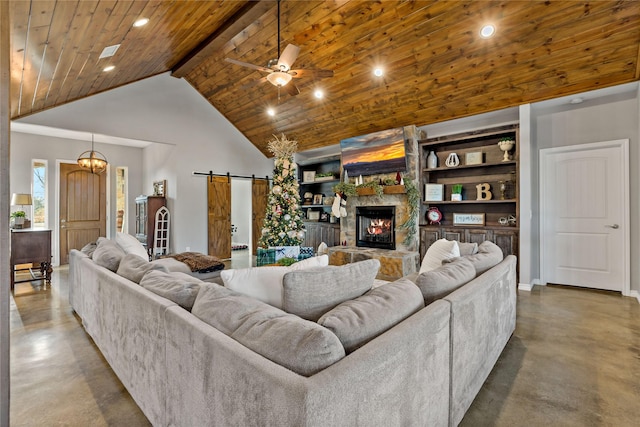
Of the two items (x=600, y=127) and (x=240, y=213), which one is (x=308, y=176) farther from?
(x=600, y=127)

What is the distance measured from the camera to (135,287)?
1785 millimetres

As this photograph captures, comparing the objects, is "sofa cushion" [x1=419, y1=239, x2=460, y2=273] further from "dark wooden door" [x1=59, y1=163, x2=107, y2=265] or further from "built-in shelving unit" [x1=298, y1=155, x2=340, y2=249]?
"dark wooden door" [x1=59, y1=163, x2=107, y2=265]

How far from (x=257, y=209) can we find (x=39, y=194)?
4.66 metres

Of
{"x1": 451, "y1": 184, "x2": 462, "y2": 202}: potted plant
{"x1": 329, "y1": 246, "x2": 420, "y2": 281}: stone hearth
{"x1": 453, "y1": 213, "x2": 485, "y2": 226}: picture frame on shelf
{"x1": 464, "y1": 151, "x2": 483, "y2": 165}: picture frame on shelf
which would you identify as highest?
{"x1": 464, "y1": 151, "x2": 483, "y2": 165}: picture frame on shelf

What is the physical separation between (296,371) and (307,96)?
575cm

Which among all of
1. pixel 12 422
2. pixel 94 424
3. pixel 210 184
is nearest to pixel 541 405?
pixel 94 424

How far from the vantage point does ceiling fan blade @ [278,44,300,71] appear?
3.24 meters

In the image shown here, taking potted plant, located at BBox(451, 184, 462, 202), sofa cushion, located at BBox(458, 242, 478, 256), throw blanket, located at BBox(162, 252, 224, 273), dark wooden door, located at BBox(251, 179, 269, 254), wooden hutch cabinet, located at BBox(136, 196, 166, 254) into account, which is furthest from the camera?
dark wooden door, located at BBox(251, 179, 269, 254)

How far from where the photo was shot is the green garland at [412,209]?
5.59 meters

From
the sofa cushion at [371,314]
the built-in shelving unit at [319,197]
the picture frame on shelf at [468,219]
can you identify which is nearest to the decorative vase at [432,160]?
the picture frame on shelf at [468,219]

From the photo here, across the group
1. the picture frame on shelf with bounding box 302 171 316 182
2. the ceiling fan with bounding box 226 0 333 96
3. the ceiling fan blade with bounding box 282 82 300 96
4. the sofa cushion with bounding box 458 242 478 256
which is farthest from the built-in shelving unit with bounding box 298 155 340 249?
the sofa cushion with bounding box 458 242 478 256

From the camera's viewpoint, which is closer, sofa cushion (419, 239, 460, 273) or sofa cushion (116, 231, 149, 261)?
sofa cushion (419, 239, 460, 273)

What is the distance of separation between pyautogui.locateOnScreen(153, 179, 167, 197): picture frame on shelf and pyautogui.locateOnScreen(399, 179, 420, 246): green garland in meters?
5.36

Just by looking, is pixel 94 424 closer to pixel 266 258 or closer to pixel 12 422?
pixel 12 422
